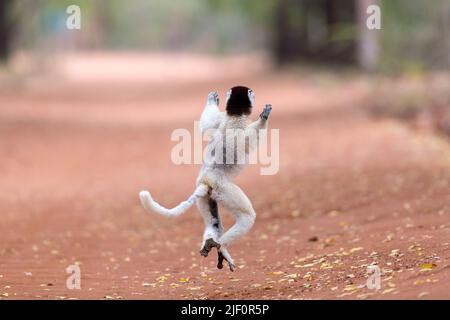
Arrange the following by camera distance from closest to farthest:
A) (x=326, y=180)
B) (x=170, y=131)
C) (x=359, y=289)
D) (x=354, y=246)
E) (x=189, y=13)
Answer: (x=359, y=289), (x=354, y=246), (x=326, y=180), (x=170, y=131), (x=189, y=13)

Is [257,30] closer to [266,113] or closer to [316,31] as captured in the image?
[316,31]

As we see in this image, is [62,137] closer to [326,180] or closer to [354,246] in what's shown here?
[326,180]

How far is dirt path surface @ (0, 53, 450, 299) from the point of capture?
767 cm

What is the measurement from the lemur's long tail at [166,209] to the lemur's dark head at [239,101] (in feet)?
1.96

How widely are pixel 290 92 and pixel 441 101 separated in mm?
12628

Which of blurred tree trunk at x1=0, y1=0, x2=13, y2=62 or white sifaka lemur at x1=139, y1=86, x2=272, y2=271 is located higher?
blurred tree trunk at x1=0, y1=0, x2=13, y2=62

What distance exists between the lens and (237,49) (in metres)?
82.7

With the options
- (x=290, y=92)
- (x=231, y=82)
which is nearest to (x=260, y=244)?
(x=290, y=92)

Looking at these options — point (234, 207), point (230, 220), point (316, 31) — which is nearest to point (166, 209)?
point (234, 207)

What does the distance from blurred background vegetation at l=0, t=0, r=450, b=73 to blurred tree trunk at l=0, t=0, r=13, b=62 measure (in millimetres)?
37

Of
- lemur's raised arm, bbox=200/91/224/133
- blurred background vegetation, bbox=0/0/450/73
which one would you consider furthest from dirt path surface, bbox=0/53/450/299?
blurred background vegetation, bbox=0/0/450/73

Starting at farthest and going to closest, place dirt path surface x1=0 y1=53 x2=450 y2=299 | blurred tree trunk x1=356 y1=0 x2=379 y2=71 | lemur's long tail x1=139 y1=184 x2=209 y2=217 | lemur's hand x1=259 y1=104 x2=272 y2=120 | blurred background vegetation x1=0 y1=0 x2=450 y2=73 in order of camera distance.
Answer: blurred tree trunk x1=356 y1=0 x2=379 y2=71 → blurred background vegetation x1=0 y1=0 x2=450 y2=73 → dirt path surface x1=0 y1=53 x2=450 y2=299 → lemur's hand x1=259 y1=104 x2=272 y2=120 → lemur's long tail x1=139 y1=184 x2=209 y2=217

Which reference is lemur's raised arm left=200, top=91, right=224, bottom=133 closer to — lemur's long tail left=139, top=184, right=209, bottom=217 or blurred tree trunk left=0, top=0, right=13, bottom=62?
lemur's long tail left=139, top=184, right=209, bottom=217

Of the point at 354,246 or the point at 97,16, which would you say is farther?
the point at 97,16
